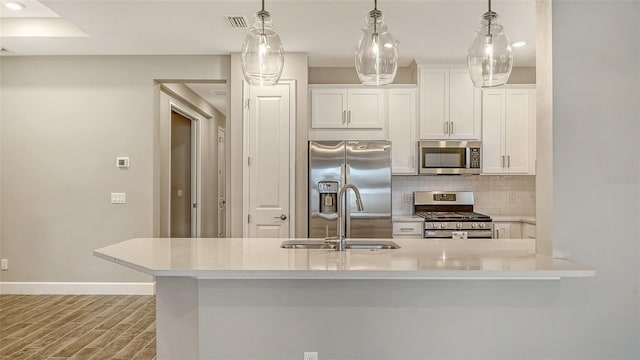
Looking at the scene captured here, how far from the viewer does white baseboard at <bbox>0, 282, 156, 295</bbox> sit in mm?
4539

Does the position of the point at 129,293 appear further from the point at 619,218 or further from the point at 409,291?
the point at 619,218

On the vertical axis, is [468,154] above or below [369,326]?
above

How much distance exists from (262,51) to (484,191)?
3791 mm

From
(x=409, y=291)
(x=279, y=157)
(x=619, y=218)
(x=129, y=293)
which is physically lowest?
(x=129, y=293)

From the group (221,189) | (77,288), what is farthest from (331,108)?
(221,189)

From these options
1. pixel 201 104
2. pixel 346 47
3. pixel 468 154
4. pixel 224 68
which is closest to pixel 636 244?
pixel 468 154

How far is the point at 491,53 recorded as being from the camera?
2.02m

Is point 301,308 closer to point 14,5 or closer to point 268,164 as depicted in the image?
point 268,164

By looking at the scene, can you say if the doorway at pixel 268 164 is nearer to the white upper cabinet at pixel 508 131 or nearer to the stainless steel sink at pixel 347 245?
the stainless steel sink at pixel 347 245

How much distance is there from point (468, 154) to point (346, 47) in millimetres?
1764

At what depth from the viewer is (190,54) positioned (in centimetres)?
448

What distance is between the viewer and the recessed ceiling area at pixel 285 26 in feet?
10.5

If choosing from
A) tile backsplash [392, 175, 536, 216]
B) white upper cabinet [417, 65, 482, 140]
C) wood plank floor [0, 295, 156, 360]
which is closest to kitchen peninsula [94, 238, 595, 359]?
wood plank floor [0, 295, 156, 360]

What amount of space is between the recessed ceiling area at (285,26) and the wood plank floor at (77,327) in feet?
8.59
